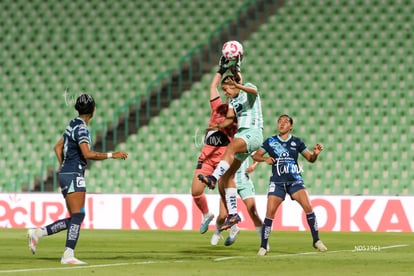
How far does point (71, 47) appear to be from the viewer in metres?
28.8


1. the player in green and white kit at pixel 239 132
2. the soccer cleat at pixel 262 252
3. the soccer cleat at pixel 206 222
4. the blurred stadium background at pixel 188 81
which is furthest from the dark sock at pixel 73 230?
the blurred stadium background at pixel 188 81

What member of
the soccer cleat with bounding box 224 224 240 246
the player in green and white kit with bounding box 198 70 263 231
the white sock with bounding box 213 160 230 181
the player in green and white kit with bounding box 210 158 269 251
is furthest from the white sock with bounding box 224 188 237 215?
the soccer cleat with bounding box 224 224 240 246

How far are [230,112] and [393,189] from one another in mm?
11196

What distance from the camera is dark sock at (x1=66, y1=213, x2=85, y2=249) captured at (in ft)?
37.7

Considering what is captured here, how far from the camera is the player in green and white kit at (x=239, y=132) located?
13.1 m

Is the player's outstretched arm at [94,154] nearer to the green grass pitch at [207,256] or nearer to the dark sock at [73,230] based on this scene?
the dark sock at [73,230]

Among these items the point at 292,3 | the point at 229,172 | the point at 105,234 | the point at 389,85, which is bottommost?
the point at 105,234

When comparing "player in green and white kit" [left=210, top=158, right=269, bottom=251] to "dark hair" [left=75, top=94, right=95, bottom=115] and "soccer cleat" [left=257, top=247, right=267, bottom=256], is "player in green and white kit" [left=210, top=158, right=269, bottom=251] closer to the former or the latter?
"soccer cleat" [left=257, top=247, right=267, bottom=256]

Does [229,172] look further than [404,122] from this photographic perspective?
No

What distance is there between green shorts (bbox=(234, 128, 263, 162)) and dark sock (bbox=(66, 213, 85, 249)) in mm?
2591

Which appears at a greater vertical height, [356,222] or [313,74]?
[313,74]

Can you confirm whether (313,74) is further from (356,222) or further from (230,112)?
(230,112)

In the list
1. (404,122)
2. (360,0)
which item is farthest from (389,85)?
(360,0)

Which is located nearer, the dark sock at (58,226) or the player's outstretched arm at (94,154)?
the player's outstretched arm at (94,154)
